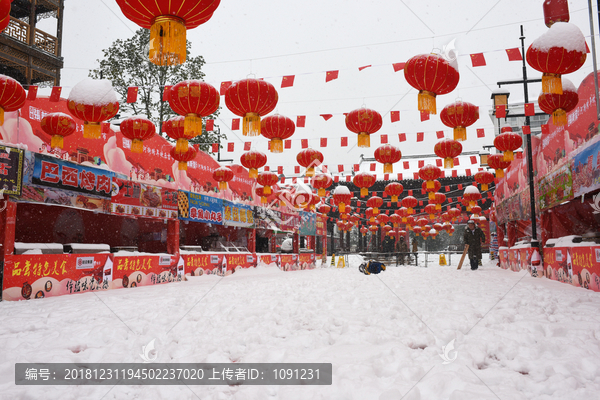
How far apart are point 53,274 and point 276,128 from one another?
5929 millimetres

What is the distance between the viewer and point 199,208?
47.0ft

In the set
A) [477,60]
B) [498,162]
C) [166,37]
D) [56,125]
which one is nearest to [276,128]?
[477,60]

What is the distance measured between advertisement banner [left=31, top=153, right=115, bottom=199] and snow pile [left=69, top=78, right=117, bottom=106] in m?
2.21

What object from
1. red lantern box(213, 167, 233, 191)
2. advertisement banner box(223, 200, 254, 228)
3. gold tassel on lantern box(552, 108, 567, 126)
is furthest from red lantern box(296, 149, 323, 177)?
gold tassel on lantern box(552, 108, 567, 126)

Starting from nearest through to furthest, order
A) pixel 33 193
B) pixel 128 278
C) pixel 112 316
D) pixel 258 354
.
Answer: pixel 258 354 < pixel 112 316 < pixel 33 193 < pixel 128 278

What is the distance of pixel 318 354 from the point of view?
3.76 meters

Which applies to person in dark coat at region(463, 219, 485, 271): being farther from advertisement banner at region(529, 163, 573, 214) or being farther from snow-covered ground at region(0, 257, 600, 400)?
snow-covered ground at region(0, 257, 600, 400)

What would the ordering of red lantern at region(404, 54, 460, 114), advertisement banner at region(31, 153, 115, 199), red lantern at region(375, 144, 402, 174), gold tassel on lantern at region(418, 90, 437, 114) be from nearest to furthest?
1. red lantern at region(404, 54, 460, 114)
2. gold tassel on lantern at region(418, 90, 437, 114)
3. advertisement banner at region(31, 153, 115, 199)
4. red lantern at region(375, 144, 402, 174)

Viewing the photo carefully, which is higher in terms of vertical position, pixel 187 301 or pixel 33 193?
pixel 33 193

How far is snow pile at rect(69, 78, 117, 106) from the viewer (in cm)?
698

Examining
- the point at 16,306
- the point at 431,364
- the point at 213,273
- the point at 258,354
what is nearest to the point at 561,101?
the point at 431,364

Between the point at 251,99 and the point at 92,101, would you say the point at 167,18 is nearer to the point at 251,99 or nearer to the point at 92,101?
the point at 251,99

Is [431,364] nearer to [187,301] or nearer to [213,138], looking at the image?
[187,301]

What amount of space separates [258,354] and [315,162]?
330 inches
